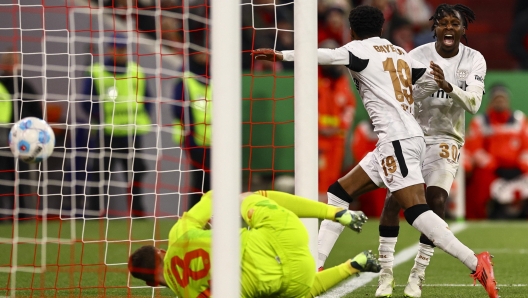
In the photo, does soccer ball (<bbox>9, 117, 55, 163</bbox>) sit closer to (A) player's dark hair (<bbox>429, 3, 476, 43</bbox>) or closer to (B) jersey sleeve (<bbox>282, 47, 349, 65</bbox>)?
(B) jersey sleeve (<bbox>282, 47, 349, 65</bbox>)

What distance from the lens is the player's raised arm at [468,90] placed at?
573 cm

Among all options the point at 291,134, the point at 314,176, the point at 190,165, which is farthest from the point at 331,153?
the point at 314,176

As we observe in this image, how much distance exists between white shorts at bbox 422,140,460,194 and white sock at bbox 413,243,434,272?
0.45m

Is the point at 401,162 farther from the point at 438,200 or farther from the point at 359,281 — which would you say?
the point at 359,281

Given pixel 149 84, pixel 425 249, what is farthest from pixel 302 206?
pixel 149 84

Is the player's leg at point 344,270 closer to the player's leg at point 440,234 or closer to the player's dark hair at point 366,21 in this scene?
A: the player's leg at point 440,234

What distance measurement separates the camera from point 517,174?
12.8 metres

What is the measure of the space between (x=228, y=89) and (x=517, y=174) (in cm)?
959

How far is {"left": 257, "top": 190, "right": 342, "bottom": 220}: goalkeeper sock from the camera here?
5.08 meters

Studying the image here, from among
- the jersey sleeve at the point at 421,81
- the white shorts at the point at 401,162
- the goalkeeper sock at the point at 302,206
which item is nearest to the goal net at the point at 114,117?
the jersey sleeve at the point at 421,81

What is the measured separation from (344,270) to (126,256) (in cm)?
421

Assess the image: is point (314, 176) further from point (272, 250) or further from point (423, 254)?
point (423, 254)

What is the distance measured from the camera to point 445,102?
6.59m

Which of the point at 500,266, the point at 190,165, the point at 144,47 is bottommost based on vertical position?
the point at 500,266
